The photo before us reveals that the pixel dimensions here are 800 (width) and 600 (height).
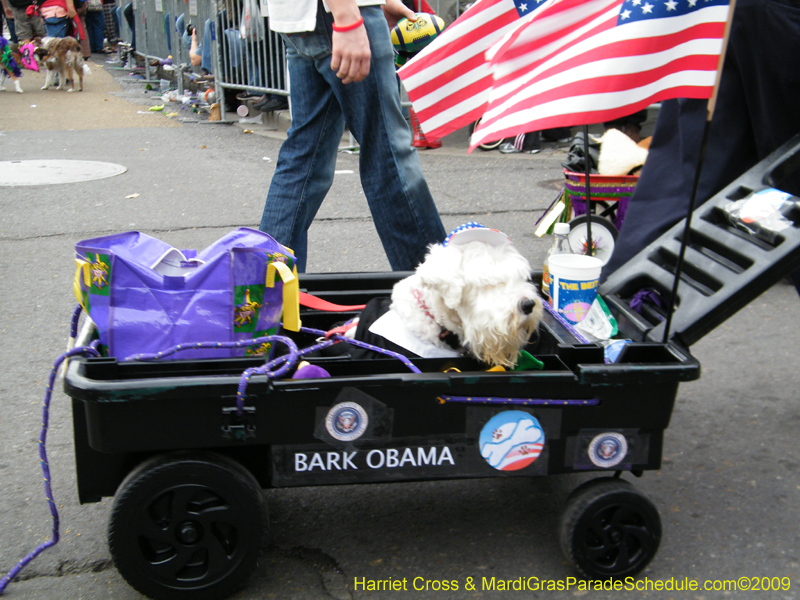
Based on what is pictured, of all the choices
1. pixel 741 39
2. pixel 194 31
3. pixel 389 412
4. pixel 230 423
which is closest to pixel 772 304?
pixel 741 39

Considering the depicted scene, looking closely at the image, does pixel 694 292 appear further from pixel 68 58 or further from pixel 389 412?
pixel 68 58

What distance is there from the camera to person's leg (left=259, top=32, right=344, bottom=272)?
3297 millimetres

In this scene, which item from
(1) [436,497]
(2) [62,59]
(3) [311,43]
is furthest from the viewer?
(2) [62,59]

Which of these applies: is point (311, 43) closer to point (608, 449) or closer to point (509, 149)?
point (608, 449)

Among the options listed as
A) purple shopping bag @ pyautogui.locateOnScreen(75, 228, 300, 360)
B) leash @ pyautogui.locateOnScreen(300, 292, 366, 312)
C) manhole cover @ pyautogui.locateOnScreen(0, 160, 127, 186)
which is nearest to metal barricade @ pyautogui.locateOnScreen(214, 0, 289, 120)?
manhole cover @ pyautogui.locateOnScreen(0, 160, 127, 186)

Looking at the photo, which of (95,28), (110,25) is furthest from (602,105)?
(110,25)

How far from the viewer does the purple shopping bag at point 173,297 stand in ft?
6.47

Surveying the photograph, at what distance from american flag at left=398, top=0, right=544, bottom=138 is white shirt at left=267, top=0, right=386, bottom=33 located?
0.55m

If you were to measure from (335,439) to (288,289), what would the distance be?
0.45m

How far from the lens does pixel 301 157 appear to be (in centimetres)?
336

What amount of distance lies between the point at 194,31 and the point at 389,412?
38.7 feet

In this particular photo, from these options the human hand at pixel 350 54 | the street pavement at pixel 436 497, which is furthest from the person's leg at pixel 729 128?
the human hand at pixel 350 54

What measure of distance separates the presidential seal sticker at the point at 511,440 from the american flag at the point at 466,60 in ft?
3.79

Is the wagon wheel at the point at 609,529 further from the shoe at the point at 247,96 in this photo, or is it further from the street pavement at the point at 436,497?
the shoe at the point at 247,96
